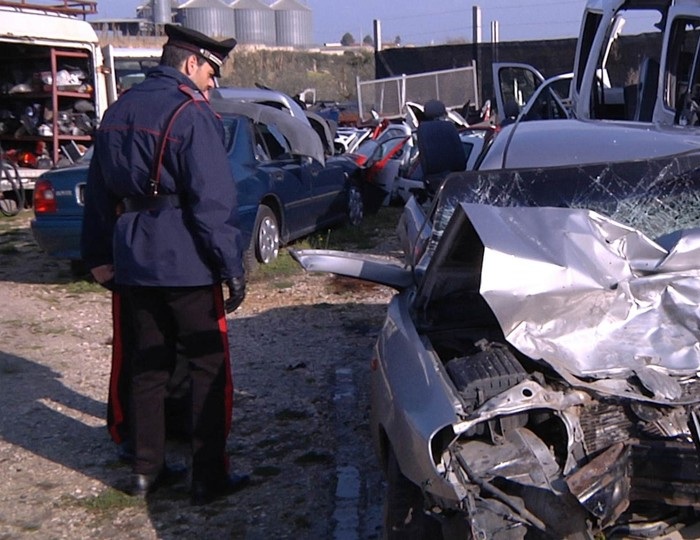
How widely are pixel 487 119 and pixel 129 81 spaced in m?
7.14

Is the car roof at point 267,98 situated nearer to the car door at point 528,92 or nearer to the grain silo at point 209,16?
the car door at point 528,92

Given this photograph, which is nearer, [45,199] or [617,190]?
[617,190]

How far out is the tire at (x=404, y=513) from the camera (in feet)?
11.5

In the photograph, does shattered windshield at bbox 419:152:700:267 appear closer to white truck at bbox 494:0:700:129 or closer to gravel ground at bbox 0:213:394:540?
gravel ground at bbox 0:213:394:540

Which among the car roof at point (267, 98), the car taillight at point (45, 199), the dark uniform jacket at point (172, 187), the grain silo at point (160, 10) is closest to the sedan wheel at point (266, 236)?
the car taillight at point (45, 199)

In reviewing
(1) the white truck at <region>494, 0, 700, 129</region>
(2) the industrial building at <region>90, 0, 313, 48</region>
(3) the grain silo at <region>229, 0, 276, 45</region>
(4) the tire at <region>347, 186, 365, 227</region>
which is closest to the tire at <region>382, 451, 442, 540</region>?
(1) the white truck at <region>494, 0, 700, 129</region>

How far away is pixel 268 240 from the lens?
31.8 feet

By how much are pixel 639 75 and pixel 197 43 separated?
655cm

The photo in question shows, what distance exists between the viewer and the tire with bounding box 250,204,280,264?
945 cm

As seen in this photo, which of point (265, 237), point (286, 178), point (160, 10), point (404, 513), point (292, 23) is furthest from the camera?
point (292, 23)

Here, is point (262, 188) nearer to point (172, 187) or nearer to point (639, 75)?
point (639, 75)

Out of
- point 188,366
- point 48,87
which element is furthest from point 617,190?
point 48,87

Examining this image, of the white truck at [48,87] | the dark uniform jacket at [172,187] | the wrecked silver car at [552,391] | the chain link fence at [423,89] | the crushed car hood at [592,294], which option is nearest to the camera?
the wrecked silver car at [552,391]

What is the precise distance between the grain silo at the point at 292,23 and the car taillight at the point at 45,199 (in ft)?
179
